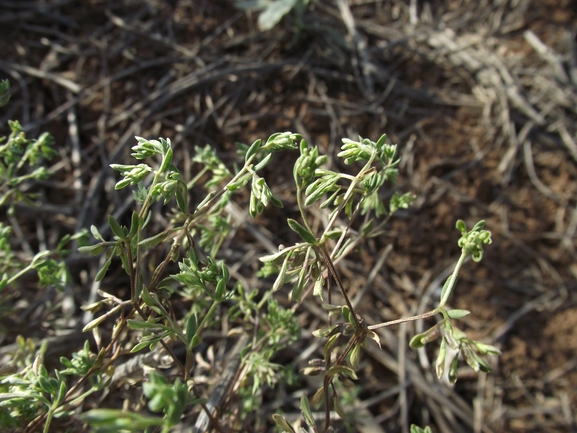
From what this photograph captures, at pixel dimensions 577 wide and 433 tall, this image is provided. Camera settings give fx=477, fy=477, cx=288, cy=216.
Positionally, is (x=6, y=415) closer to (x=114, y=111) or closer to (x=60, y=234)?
(x=60, y=234)

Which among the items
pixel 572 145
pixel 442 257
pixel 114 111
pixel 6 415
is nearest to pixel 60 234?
pixel 114 111

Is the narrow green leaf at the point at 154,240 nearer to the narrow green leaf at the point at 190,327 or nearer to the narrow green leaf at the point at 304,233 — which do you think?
the narrow green leaf at the point at 190,327

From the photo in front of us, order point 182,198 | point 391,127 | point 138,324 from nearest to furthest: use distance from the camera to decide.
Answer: point 138,324
point 182,198
point 391,127

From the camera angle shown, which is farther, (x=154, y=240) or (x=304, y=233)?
(x=154, y=240)

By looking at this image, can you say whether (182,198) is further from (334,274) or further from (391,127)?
(391,127)

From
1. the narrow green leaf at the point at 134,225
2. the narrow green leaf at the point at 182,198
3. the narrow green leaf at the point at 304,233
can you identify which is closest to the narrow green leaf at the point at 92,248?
the narrow green leaf at the point at 134,225

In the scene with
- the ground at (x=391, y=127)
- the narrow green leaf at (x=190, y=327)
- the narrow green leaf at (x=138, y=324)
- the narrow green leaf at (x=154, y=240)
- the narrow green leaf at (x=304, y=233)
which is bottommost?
the ground at (x=391, y=127)

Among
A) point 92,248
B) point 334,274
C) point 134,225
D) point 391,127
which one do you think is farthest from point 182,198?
point 391,127

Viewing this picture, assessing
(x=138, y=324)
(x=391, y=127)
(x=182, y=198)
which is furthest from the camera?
(x=391, y=127)
